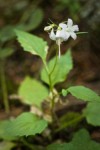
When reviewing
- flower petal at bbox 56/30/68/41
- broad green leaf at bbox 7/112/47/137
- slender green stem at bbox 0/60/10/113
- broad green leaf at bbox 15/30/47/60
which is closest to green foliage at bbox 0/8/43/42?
slender green stem at bbox 0/60/10/113

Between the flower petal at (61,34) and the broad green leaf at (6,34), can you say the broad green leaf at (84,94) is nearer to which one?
the flower petal at (61,34)

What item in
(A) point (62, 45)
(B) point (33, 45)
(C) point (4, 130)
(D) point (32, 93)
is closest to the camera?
(C) point (4, 130)

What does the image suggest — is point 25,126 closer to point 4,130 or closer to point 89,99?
point 4,130

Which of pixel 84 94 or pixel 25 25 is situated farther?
pixel 25 25

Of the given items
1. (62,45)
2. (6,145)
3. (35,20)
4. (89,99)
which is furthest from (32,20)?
(89,99)

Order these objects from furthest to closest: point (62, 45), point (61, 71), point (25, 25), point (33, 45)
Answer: point (62, 45) < point (25, 25) < point (61, 71) < point (33, 45)

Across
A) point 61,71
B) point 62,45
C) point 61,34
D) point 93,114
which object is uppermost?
point 61,34
